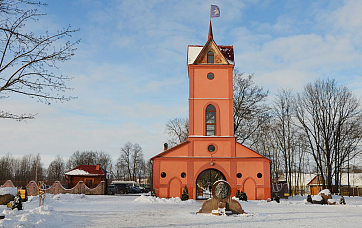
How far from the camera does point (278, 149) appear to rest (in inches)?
1631

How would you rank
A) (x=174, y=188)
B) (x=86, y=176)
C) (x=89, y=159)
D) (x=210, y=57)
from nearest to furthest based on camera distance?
(x=174, y=188)
(x=210, y=57)
(x=86, y=176)
(x=89, y=159)

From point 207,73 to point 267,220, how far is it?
55.4 feet

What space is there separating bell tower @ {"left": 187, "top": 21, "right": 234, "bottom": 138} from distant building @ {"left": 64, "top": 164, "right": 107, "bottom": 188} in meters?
19.4

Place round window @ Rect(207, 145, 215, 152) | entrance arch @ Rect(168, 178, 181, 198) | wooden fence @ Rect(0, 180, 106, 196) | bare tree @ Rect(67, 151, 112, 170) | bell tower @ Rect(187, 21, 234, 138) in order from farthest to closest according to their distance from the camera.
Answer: bare tree @ Rect(67, 151, 112, 170) → wooden fence @ Rect(0, 180, 106, 196) → bell tower @ Rect(187, 21, 234, 138) → round window @ Rect(207, 145, 215, 152) → entrance arch @ Rect(168, 178, 181, 198)

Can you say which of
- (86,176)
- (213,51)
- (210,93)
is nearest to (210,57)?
(213,51)

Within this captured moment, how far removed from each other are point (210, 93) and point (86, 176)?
21.9 metres

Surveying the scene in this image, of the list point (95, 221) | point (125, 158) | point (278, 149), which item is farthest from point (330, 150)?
point (125, 158)

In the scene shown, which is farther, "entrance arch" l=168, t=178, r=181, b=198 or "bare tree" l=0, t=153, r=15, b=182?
"bare tree" l=0, t=153, r=15, b=182

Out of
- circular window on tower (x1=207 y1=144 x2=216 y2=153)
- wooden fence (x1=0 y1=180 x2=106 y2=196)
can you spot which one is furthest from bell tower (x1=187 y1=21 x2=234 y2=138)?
wooden fence (x1=0 y1=180 x2=106 y2=196)

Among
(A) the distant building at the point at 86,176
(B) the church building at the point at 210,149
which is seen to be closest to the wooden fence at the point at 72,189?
(A) the distant building at the point at 86,176

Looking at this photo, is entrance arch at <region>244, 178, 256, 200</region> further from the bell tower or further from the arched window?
the arched window

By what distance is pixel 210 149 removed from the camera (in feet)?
88.7

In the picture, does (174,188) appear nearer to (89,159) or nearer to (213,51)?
(213,51)

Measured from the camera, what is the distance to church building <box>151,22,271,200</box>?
2634 cm
